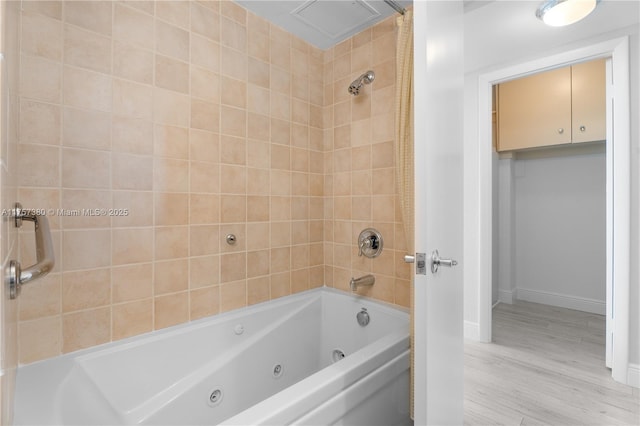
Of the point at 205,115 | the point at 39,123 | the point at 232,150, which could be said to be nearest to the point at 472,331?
the point at 232,150

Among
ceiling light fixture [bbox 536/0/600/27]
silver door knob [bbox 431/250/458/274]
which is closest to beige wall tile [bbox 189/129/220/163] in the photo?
silver door knob [bbox 431/250/458/274]

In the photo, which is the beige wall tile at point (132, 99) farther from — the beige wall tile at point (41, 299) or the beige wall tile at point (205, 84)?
the beige wall tile at point (41, 299)

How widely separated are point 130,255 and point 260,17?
4.93 feet

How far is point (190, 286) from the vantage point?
151 cm

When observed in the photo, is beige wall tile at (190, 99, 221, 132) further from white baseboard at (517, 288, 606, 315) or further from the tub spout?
white baseboard at (517, 288, 606, 315)

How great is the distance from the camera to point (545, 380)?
186cm

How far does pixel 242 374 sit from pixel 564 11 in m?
2.57

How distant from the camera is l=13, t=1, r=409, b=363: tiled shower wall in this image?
1159mm

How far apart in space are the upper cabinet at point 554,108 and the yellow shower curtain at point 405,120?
2066mm

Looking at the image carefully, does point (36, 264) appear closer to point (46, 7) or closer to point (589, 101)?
point (46, 7)

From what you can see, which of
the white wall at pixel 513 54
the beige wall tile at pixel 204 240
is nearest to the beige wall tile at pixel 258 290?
the beige wall tile at pixel 204 240

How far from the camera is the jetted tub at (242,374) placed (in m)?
1.02

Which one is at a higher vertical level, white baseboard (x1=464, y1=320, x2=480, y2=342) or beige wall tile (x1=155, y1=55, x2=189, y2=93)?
beige wall tile (x1=155, y1=55, x2=189, y2=93)

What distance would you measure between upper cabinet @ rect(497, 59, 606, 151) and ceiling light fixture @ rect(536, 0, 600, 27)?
120 centimetres
